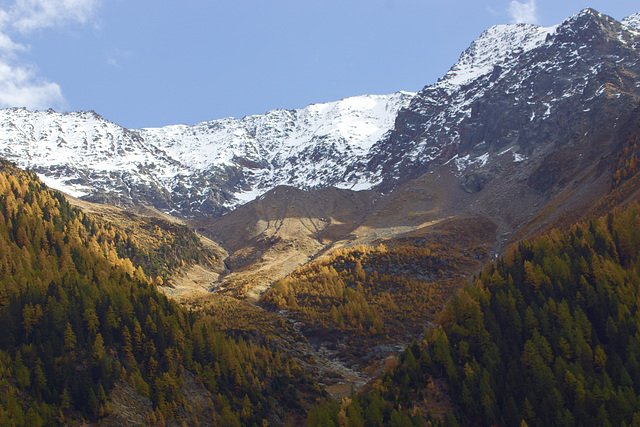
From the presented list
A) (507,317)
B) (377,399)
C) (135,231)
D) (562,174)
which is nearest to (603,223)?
(507,317)

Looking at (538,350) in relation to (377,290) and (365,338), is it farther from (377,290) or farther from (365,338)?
(377,290)

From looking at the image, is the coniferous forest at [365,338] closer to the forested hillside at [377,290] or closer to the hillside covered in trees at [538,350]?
the hillside covered in trees at [538,350]

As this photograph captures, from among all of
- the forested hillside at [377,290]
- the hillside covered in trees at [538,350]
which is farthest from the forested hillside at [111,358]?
the forested hillside at [377,290]

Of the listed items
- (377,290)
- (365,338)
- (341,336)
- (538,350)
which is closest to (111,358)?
(341,336)

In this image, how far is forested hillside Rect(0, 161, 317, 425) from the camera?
52906 millimetres

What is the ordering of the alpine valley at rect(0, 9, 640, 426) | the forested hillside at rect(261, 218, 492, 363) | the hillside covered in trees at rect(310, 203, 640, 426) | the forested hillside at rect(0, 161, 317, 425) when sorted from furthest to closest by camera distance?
the forested hillside at rect(261, 218, 492, 363), the alpine valley at rect(0, 9, 640, 426), the hillside covered in trees at rect(310, 203, 640, 426), the forested hillside at rect(0, 161, 317, 425)

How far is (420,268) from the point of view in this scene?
128750mm

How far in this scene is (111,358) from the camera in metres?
61.2

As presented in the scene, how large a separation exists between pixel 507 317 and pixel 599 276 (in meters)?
18.5

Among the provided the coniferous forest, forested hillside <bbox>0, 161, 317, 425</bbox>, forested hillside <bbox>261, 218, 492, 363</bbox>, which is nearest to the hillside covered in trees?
the coniferous forest

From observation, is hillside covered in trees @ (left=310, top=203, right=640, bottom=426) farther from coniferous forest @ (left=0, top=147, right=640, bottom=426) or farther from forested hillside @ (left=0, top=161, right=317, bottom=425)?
forested hillside @ (left=0, top=161, right=317, bottom=425)

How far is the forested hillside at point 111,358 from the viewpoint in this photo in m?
52.9

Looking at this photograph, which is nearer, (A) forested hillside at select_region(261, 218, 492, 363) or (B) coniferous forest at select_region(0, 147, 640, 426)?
(B) coniferous forest at select_region(0, 147, 640, 426)

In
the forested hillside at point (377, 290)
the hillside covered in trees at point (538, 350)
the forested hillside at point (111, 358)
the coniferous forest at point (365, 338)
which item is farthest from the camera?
the forested hillside at point (377, 290)
